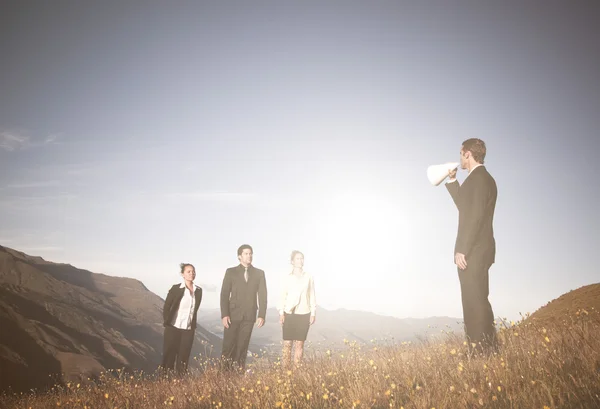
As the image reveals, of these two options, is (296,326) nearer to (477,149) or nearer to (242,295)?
(242,295)

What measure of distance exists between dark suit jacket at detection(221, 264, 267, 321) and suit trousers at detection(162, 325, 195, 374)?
37.8 inches

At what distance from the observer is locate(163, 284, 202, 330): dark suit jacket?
23.4ft

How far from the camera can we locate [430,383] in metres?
3.15

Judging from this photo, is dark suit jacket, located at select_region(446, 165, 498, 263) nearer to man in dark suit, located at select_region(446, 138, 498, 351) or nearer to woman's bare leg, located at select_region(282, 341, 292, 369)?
man in dark suit, located at select_region(446, 138, 498, 351)

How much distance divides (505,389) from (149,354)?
3455 inches

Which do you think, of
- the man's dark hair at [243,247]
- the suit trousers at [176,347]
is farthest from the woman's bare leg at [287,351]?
the man's dark hair at [243,247]

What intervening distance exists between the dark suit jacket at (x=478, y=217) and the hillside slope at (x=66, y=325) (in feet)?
71.3

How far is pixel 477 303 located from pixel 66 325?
81.4m

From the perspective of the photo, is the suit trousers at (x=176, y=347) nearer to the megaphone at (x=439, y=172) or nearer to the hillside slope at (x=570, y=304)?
the megaphone at (x=439, y=172)

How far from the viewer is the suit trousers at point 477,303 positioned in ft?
13.6

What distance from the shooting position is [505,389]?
2598 millimetres

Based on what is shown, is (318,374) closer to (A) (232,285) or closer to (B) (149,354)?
(A) (232,285)

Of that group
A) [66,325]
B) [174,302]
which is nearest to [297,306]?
[174,302]

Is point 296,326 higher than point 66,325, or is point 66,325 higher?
point 296,326
